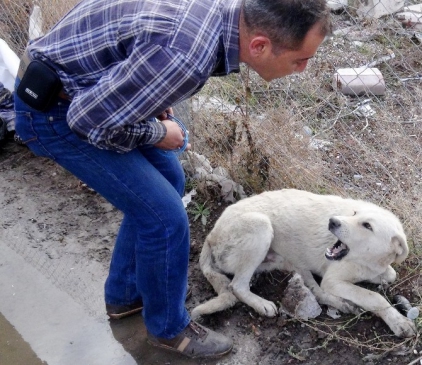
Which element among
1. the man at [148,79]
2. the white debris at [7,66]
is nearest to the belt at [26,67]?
the man at [148,79]

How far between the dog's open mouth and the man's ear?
5.15ft

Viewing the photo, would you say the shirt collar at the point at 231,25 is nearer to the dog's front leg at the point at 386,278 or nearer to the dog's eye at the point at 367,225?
the dog's eye at the point at 367,225

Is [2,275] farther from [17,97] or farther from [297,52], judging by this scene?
[297,52]

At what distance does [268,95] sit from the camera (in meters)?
4.79

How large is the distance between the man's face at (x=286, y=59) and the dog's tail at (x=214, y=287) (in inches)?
60.7

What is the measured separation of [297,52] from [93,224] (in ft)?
8.58

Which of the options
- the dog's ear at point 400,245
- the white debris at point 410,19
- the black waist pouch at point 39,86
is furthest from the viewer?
the white debris at point 410,19

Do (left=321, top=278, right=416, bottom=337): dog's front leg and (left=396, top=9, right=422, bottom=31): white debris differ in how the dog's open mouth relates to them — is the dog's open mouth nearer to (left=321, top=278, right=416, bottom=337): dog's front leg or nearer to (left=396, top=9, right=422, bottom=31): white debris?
(left=321, top=278, right=416, bottom=337): dog's front leg

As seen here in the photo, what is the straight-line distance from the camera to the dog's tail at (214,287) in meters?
3.51

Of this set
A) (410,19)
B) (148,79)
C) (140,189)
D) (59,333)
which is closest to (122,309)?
(59,333)

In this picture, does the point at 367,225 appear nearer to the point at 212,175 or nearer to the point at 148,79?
the point at 212,175

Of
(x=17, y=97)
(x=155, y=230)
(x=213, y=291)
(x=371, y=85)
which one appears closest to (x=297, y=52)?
(x=155, y=230)

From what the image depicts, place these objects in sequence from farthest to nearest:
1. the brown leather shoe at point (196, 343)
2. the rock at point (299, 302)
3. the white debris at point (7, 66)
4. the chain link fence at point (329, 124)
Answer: the white debris at point (7, 66) → the chain link fence at point (329, 124) → the rock at point (299, 302) → the brown leather shoe at point (196, 343)

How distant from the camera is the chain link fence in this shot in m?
4.34
